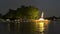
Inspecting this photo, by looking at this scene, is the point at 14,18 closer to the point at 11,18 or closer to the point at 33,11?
the point at 11,18

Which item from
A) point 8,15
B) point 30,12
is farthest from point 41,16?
point 8,15

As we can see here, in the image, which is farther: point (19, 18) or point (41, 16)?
point (41, 16)

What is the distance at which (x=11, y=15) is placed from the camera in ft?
413

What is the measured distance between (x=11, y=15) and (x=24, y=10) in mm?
7571

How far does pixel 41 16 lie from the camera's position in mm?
129250

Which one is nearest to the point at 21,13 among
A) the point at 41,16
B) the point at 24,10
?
the point at 24,10

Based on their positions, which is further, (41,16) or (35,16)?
(41,16)

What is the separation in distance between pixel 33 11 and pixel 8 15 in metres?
15.1

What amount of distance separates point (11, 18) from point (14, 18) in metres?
2.14

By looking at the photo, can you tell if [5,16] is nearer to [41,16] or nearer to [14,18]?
[14,18]

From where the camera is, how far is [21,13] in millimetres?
123375

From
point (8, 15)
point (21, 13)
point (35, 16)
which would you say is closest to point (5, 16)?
point (8, 15)

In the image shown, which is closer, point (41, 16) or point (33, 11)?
point (33, 11)

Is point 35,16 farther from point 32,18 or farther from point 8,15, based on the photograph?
point 8,15
